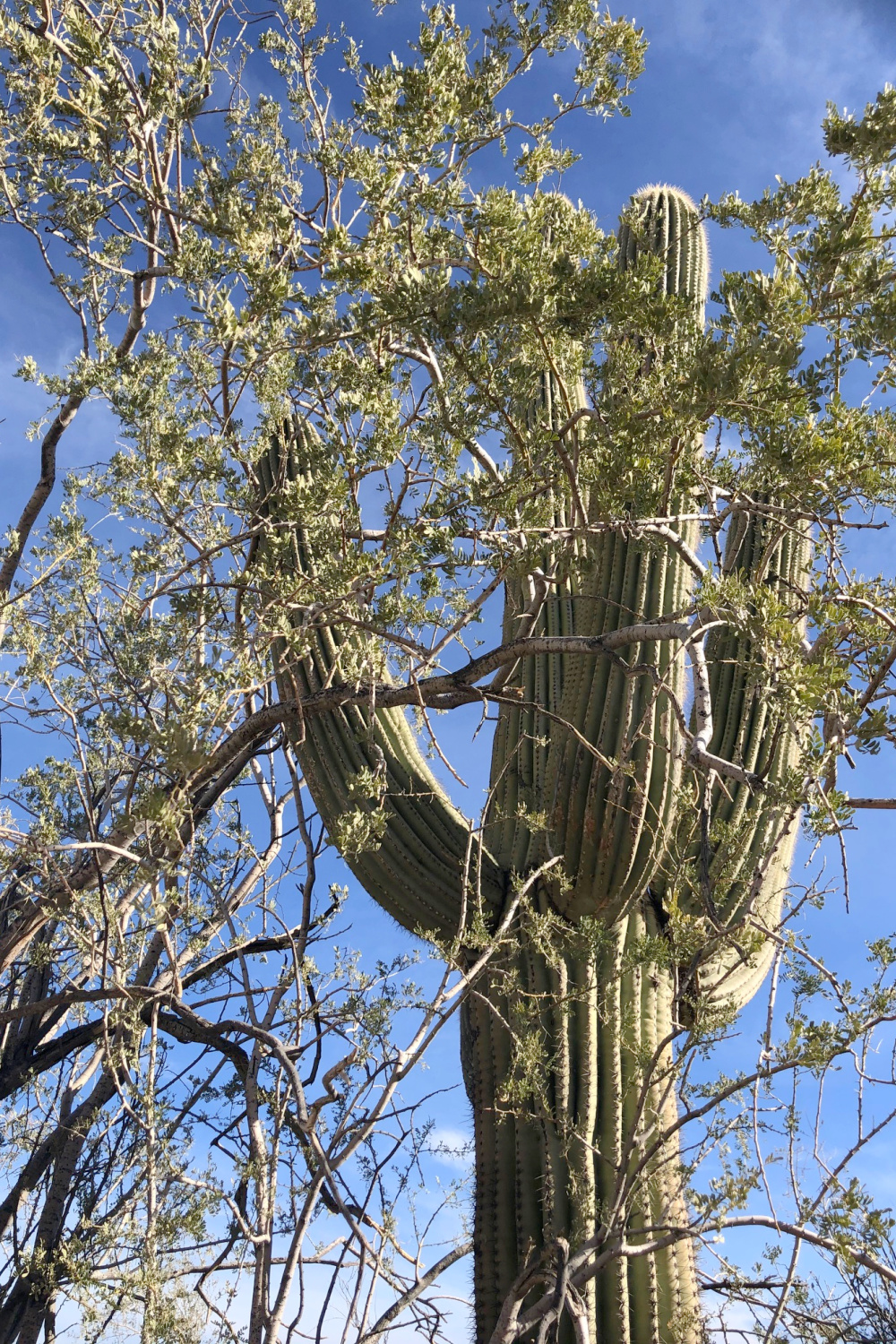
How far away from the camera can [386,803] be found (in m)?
4.23

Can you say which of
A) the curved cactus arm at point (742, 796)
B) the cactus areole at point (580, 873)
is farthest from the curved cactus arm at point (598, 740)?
the curved cactus arm at point (742, 796)

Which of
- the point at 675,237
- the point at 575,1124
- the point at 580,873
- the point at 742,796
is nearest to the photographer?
the point at 575,1124

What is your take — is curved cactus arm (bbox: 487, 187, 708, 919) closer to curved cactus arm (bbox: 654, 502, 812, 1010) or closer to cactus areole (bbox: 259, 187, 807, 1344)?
cactus areole (bbox: 259, 187, 807, 1344)

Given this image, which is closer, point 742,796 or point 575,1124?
point 575,1124

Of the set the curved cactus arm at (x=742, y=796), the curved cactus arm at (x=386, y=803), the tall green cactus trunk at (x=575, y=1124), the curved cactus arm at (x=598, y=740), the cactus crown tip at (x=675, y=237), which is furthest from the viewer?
the cactus crown tip at (x=675, y=237)

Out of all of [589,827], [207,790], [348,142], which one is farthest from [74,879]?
[348,142]

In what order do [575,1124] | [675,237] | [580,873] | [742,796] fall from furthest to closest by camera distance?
1. [675,237]
2. [742,796]
3. [580,873]
4. [575,1124]

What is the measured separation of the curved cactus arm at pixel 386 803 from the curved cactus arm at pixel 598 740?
27 centimetres

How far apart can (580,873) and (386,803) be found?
79cm

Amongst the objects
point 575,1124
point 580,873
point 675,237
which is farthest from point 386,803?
point 675,237

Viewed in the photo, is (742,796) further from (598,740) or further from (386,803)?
(386,803)

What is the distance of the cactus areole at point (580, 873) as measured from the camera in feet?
11.1

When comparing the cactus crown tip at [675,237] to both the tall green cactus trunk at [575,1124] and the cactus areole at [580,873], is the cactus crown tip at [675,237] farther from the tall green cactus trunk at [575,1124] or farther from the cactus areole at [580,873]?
the tall green cactus trunk at [575,1124]

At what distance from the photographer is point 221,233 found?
141 inches
